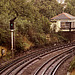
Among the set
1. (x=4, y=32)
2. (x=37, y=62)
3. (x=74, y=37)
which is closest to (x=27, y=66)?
(x=37, y=62)

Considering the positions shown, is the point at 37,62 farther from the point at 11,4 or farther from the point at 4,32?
the point at 11,4

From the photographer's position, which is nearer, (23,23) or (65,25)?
(23,23)

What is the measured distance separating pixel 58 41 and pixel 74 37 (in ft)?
16.9

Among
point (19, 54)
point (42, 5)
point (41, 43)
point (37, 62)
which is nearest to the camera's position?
point (37, 62)

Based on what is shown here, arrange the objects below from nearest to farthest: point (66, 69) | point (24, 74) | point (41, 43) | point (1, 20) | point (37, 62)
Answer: point (24, 74), point (66, 69), point (37, 62), point (1, 20), point (41, 43)

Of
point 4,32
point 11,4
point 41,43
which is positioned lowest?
point 41,43

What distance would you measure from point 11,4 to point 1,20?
1231 cm

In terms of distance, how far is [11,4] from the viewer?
30.6 m

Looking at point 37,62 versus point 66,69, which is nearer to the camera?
point 66,69

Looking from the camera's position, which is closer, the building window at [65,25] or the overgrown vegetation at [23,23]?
the overgrown vegetation at [23,23]

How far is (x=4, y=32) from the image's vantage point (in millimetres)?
19328

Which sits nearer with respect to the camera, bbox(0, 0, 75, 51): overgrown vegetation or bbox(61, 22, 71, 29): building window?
bbox(0, 0, 75, 51): overgrown vegetation

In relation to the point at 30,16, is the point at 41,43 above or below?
below

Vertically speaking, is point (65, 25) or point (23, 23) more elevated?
point (23, 23)
